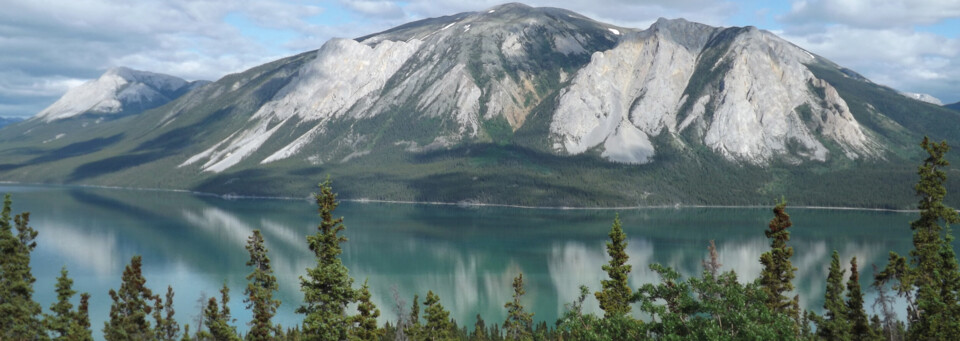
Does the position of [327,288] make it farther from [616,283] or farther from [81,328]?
[81,328]

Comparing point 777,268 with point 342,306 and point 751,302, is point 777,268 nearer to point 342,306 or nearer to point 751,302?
point 751,302

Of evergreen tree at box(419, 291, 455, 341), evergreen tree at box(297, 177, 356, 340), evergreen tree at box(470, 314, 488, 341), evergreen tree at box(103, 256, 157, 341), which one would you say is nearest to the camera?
evergreen tree at box(297, 177, 356, 340)

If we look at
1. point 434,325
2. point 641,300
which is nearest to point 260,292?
point 434,325

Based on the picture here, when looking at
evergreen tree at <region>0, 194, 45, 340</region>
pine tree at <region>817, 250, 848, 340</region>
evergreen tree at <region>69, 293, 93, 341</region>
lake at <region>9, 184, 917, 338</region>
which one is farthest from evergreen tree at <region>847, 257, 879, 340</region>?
evergreen tree at <region>0, 194, 45, 340</region>

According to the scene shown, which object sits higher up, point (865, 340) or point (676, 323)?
point (676, 323)

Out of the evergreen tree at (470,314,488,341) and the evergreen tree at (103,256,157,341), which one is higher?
the evergreen tree at (103,256,157,341)

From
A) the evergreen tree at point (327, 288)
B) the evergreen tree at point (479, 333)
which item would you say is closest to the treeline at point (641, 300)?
the evergreen tree at point (327, 288)

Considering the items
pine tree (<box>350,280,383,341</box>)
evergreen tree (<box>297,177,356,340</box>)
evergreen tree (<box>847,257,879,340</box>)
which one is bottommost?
evergreen tree (<box>847,257,879,340</box>)

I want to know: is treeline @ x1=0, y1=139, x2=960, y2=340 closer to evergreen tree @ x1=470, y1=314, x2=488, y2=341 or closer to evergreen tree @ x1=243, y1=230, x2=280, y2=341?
evergreen tree @ x1=243, y1=230, x2=280, y2=341

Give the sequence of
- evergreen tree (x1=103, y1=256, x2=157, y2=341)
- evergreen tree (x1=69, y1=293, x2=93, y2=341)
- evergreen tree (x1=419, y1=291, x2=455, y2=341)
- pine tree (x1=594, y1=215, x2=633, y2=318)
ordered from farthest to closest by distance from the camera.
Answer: evergreen tree (x1=419, y1=291, x2=455, y2=341)
evergreen tree (x1=103, y1=256, x2=157, y2=341)
evergreen tree (x1=69, y1=293, x2=93, y2=341)
pine tree (x1=594, y1=215, x2=633, y2=318)

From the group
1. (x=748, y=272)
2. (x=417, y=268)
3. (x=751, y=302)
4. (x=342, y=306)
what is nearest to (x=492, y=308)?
(x=417, y=268)
